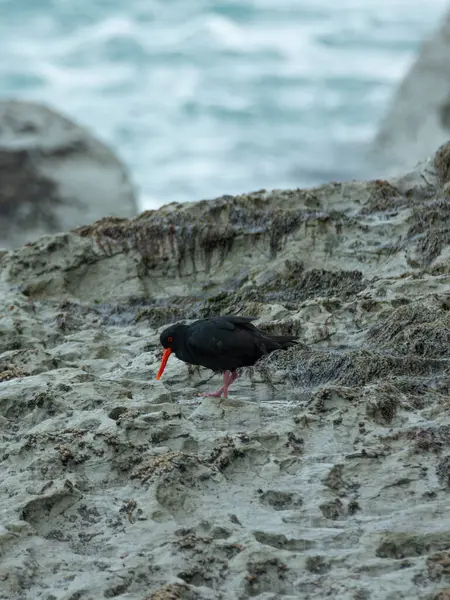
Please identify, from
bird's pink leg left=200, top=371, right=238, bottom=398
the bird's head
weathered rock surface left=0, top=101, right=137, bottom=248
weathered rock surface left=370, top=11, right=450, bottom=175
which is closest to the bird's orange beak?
the bird's head

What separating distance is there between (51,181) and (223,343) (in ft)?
44.8

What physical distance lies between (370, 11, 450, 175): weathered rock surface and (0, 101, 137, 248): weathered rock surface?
33.1 feet

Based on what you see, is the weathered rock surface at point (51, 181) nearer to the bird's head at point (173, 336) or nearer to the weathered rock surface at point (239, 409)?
the weathered rock surface at point (239, 409)

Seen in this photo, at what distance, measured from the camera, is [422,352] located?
241 inches

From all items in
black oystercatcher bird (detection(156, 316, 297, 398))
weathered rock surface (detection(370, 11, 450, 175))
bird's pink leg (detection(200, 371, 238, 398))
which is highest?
black oystercatcher bird (detection(156, 316, 297, 398))

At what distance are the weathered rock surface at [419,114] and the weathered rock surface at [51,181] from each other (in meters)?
10.1

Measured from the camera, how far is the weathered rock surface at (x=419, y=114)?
1031 inches

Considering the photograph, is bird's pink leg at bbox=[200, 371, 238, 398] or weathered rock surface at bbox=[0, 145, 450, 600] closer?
weathered rock surface at bbox=[0, 145, 450, 600]

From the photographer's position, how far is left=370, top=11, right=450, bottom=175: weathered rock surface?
26.2m

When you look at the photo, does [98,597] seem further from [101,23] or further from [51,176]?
[101,23]

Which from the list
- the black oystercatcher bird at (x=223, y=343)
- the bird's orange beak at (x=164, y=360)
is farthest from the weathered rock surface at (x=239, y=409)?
the black oystercatcher bird at (x=223, y=343)

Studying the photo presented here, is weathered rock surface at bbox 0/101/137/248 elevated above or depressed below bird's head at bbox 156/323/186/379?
below

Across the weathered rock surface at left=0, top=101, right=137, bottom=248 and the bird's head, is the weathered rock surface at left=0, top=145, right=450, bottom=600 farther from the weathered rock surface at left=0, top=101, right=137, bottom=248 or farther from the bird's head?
the weathered rock surface at left=0, top=101, right=137, bottom=248

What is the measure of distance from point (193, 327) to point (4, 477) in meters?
1.69
